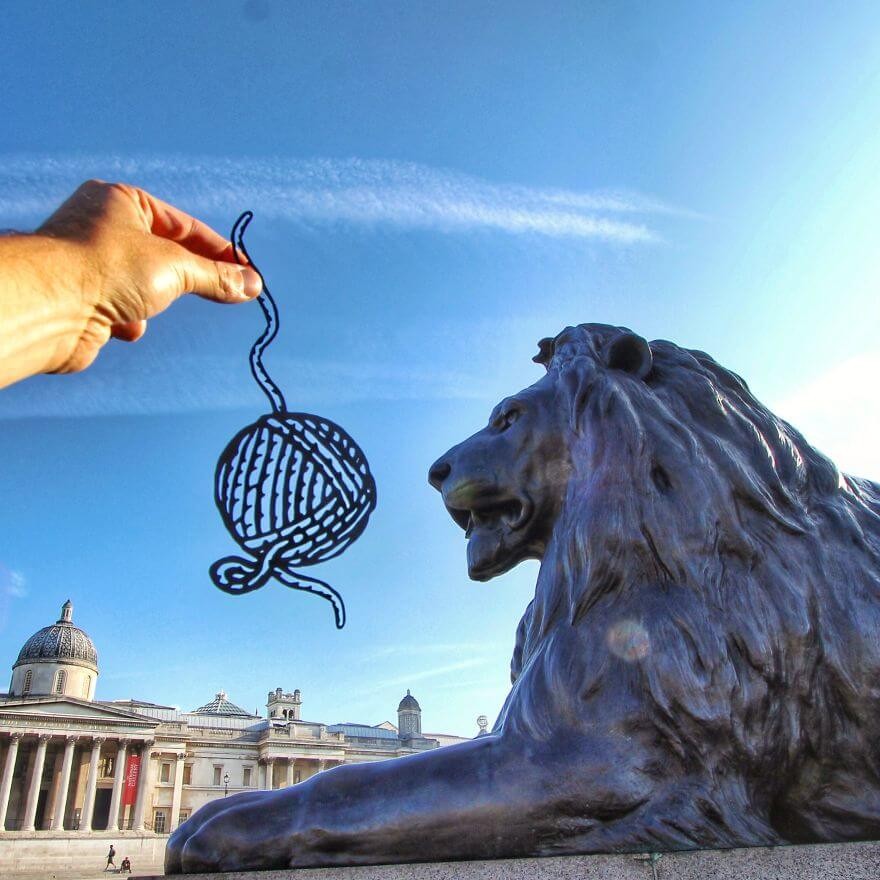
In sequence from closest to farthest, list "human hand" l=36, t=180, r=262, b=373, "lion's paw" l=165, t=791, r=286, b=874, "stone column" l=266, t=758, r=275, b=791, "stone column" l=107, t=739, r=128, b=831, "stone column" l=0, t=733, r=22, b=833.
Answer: "human hand" l=36, t=180, r=262, b=373 → "lion's paw" l=165, t=791, r=286, b=874 → "stone column" l=0, t=733, r=22, b=833 → "stone column" l=107, t=739, r=128, b=831 → "stone column" l=266, t=758, r=275, b=791

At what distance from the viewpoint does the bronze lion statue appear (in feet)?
5.34

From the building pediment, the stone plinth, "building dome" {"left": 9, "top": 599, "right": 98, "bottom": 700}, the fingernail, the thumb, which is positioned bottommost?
the stone plinth

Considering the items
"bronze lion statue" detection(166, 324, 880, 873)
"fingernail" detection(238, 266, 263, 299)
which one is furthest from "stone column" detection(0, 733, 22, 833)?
"fingernail" detection(238, 266, 263, 299)

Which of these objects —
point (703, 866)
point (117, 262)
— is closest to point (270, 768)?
point (703, 866)

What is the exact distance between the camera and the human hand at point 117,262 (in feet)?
3.55

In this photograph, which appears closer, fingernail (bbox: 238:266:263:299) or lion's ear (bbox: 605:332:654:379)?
fingernail (bbox: 238:266:263:299)

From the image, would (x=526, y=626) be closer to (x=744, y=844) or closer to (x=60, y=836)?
(x=744, y=844)

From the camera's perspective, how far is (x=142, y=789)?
43.4 meters

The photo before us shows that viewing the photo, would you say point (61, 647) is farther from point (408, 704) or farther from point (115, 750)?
point (408, 704)

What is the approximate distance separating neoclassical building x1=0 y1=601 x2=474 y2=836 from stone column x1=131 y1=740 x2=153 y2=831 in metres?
0.06

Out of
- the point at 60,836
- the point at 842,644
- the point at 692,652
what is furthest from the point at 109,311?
the point at 60,836

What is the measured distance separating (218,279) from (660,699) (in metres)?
1.26

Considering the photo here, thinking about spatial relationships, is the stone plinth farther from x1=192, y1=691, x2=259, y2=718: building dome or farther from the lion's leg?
x1=192, y1=691, x2=259, y2=718: building dome

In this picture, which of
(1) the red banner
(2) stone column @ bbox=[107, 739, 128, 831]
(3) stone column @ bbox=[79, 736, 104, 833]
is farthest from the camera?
(1) the red banner
